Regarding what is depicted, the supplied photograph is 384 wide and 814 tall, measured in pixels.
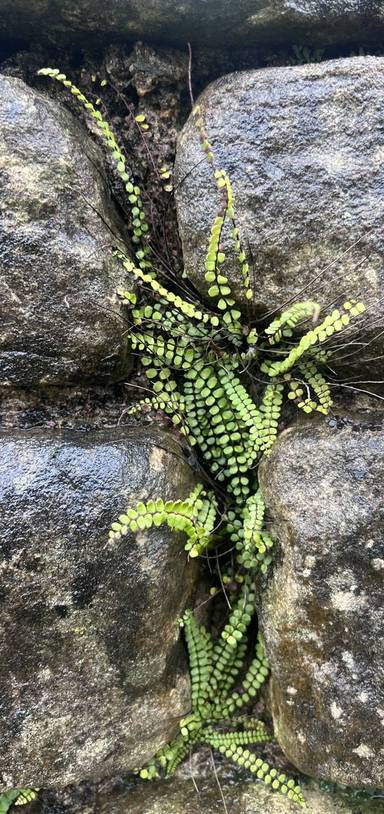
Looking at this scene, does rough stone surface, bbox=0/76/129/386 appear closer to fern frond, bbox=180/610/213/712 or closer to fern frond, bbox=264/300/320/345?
fern frond, bbox=264/300/320/345

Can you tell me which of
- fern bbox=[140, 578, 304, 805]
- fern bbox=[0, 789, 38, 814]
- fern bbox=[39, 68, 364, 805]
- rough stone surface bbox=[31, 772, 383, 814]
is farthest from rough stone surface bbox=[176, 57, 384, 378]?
fern bbox=[0, 789, 38, 814]

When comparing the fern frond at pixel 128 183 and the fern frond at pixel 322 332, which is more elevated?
the fern frond at pixel 128 183

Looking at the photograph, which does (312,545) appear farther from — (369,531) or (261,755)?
(261,755)

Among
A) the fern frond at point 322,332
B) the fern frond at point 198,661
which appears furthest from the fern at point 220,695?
the fern frond at point 322,332

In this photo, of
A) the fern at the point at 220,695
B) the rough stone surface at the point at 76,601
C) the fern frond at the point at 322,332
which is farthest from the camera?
the fern at the point at 220,695

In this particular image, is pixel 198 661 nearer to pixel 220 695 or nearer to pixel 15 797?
pixel 220 695

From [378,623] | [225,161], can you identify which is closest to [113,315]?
[225,161]

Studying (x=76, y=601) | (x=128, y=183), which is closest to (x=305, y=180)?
(x=128, y=183)

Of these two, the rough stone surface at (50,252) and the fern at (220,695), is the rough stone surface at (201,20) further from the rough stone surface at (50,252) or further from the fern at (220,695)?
the fern at (220,695)
